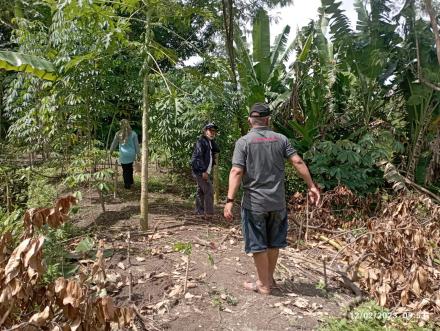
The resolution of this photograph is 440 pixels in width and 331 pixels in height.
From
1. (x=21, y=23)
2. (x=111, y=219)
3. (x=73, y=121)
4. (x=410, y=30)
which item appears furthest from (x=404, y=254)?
(x=21, y=23)

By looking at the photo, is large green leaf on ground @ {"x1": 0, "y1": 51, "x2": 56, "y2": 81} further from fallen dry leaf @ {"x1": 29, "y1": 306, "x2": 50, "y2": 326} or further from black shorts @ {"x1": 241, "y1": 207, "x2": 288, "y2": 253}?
fallen dry leaf @ {"x1": 29, "y1": 306, "x2": 50, "y2": 326}

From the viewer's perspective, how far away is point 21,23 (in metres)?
8.27

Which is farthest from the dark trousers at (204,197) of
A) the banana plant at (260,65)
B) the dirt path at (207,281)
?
the banana plant at (260,65)

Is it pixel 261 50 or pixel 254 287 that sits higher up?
pixel 261 50

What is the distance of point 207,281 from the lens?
4.51m

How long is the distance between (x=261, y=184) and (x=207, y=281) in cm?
130

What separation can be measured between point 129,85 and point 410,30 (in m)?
7.03

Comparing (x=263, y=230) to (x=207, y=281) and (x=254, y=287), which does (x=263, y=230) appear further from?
(x=207, y=281)

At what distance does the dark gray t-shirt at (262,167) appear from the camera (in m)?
4.12

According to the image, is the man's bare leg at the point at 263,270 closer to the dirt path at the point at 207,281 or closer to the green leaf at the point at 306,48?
the dirt path at the point at 207,281

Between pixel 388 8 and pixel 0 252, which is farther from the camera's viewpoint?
pixel 388 8

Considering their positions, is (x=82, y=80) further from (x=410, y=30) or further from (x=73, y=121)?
(x=410, y=30)

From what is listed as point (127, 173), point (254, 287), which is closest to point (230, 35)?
point (127, 173)

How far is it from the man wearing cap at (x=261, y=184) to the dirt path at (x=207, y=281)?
0.48m
